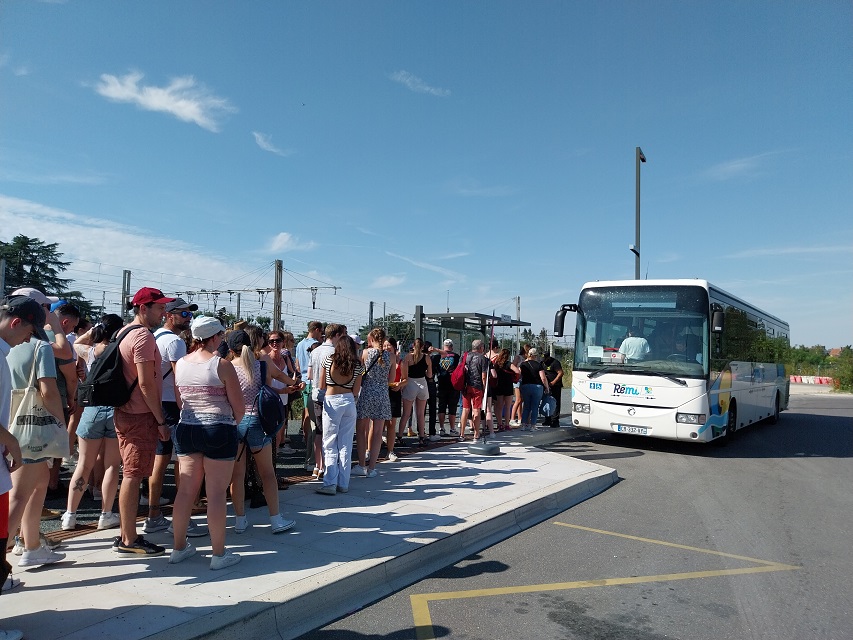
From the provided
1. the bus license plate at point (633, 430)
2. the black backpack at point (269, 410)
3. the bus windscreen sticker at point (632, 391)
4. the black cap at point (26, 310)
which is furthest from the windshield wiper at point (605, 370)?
the black cap at point (26, 310)

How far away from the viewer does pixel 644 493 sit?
8312 mm

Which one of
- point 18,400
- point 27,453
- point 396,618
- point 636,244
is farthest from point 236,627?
point 636,244

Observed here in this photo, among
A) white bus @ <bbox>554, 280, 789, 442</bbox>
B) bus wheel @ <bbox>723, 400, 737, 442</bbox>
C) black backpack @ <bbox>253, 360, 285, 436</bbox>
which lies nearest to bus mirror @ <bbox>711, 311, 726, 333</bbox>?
white bus @ <bbox>554, 280, 789, 442</bbox>

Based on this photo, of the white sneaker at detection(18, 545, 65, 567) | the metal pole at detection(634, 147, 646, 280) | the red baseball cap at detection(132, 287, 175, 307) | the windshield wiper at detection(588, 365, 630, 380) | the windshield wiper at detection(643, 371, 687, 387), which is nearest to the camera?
the white sneaker at detection(18, 545, 65, 567)

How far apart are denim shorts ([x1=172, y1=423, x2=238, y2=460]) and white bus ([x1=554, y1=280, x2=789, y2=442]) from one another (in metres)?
8.61

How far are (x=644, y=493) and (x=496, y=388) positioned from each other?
4.39m

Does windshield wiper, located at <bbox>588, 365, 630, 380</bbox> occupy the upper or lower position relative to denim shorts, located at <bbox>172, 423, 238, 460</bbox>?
upper

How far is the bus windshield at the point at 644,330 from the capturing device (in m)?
11.0

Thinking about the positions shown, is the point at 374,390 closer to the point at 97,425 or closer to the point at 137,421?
the point at 97,425

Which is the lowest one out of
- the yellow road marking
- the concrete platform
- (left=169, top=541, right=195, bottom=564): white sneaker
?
the yellow road marking

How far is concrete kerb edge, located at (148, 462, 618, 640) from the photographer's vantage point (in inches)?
143

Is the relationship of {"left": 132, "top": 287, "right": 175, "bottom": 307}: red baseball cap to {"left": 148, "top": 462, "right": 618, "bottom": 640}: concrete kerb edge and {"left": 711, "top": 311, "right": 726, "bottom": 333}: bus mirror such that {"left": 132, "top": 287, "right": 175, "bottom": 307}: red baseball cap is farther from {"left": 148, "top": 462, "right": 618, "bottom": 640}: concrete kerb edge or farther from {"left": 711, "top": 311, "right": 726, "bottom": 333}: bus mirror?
{"left": 711, "top": 311, "right": 726, "bottom": 333}: bus mirror

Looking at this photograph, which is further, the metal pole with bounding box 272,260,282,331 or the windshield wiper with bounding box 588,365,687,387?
the metal pole with bounding box 272,260,282,331

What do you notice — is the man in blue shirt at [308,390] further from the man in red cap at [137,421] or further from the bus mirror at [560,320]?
the bus mirror at [560,320]
